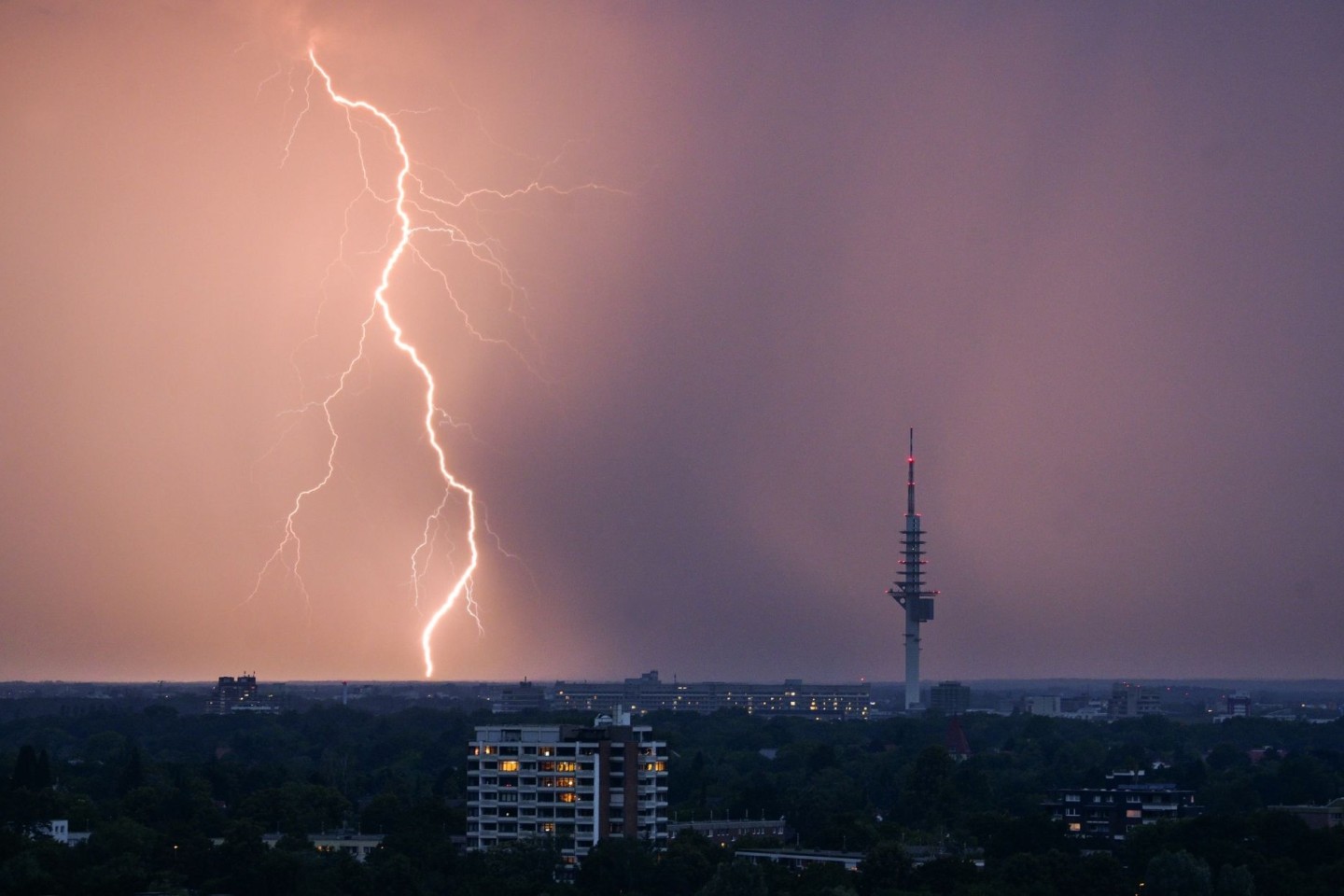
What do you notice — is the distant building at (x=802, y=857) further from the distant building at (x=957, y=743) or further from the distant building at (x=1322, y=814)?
the distant building at (x=957, y=743)

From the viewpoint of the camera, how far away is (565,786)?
64.3 meters

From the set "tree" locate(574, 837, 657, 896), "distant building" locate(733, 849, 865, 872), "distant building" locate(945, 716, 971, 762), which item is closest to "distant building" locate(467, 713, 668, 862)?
Answer: "distant building" locate(733, 849, 865, 872)

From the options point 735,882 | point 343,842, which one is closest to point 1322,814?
point 735,882

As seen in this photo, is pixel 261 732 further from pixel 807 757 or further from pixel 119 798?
pixel 119 798

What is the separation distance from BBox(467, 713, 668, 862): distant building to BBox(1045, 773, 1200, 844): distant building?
66.9ft

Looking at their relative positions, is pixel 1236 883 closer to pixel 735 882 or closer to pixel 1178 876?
pixel 1178 876

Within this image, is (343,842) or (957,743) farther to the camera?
(957,743)

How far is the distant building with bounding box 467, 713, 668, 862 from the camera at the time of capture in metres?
64.0

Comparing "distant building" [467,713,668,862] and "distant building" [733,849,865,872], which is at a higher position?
"distant building" [467,713,668,862]

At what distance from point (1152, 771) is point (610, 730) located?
46.5m

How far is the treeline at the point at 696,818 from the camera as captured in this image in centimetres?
5688

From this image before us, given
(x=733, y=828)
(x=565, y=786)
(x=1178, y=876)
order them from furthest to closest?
(x=733, y=828), (x=565, y=786), (x=1178, y=876)

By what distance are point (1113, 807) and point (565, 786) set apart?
84.5ft

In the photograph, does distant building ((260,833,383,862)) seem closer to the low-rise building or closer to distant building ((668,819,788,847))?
distant building ((668,819,788,847))
